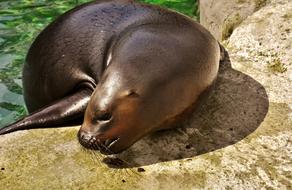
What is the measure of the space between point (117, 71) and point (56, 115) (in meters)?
0.72

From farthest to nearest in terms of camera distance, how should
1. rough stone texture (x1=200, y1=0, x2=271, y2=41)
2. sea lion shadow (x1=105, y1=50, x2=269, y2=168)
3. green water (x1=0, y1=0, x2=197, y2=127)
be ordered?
green water (x1=0, y1=0, x2=197, y2=127) → rough stone texture (x1=200, y1=0, x2=271, y2=41) → sea lion shadow (x1=105, y1=50, x2=269, y2=168)

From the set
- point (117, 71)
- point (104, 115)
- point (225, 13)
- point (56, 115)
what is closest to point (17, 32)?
point (225, 13)

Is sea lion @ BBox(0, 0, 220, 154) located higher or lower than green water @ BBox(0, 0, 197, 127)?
higher

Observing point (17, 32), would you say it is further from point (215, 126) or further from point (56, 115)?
point (215, 126)

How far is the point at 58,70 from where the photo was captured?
4277 mm

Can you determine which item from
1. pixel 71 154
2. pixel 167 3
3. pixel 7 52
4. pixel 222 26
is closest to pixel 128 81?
pixel 71 154

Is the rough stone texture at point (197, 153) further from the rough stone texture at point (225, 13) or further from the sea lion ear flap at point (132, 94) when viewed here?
the rough stone texture at point (225, 13)

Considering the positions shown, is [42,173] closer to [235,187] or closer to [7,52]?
[235,187]

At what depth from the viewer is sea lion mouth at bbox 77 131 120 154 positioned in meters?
3.17

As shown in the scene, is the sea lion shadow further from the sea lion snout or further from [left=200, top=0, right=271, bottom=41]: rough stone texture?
[left=200, top=0, right=271, bottom=41]: rough stone texture

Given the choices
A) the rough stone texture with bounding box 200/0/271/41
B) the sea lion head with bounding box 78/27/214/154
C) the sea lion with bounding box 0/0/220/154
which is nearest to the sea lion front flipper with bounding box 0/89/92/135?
the sea lion with bounding box 0/0/220/154

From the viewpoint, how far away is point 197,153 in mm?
3371

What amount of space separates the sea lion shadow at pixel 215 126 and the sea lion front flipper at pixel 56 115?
0.60 meters

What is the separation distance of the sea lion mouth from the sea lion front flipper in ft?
2.10
